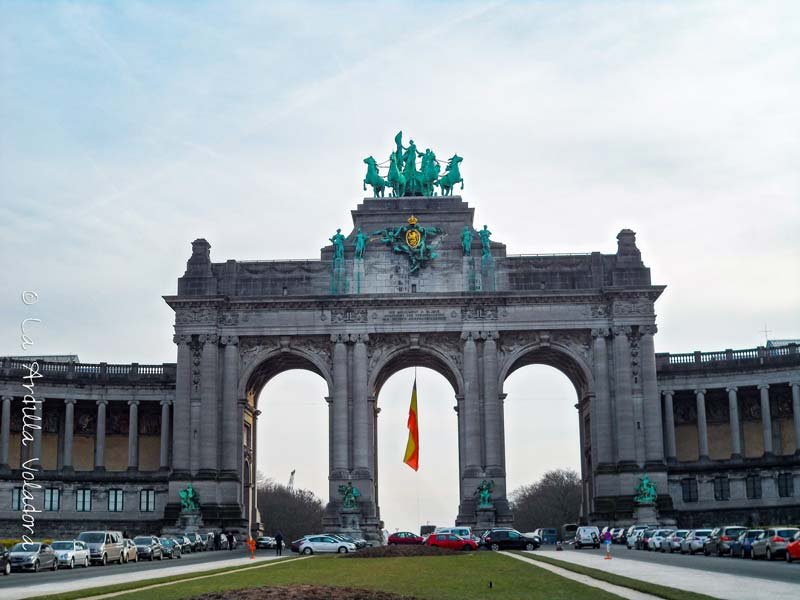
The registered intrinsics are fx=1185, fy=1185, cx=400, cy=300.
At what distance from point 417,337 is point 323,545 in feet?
81.5

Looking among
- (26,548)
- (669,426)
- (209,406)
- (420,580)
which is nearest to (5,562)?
(26,548)

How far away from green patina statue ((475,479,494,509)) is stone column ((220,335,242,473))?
20956 millimetres

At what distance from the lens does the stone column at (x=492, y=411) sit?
9925 centimetres

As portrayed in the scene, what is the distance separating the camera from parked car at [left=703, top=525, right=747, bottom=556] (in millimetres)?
66812

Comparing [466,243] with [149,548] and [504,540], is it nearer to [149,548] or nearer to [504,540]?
[504,540]

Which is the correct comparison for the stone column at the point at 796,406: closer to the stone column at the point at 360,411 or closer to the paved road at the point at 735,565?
the stone column at the point at 360,411

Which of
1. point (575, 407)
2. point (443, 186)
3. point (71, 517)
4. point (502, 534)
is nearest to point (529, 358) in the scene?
point (575, 407)

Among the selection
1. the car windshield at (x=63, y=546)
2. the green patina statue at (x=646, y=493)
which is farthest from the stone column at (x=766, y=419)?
Answer: the car windshield at (x=63, y=546)

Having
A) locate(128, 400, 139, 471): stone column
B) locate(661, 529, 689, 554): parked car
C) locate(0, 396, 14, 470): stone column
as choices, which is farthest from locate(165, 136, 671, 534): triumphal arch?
locate(661, 529, 689, 554): parked car

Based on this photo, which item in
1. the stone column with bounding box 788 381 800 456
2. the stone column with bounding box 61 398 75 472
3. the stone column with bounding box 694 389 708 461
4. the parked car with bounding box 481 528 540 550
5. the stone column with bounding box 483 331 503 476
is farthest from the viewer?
the stone column with bounding box 61 398 75 472

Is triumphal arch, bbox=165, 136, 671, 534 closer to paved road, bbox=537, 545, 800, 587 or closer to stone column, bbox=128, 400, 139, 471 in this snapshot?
stone column, bbox=128, 400, 139, 471

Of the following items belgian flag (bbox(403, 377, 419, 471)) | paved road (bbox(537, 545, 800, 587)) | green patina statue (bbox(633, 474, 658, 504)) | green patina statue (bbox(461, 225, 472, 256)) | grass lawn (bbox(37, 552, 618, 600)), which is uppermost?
green patina statue (bbox(461, 225, 472, 256))

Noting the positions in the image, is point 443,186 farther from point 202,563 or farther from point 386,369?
point 202,563

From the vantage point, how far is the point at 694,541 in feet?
238
